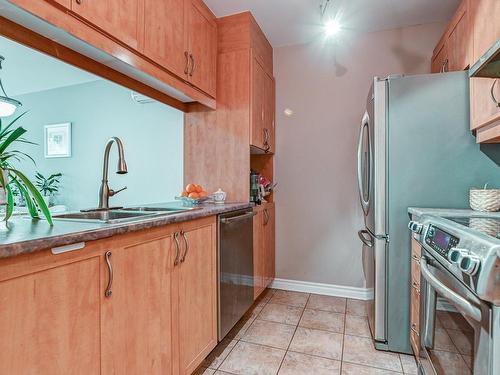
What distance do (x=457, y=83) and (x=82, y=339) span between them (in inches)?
90.7

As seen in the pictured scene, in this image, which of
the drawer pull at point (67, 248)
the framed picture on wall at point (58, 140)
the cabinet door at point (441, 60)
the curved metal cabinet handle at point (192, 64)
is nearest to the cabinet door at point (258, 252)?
the curved metal cabinet handle at point (192, 64)

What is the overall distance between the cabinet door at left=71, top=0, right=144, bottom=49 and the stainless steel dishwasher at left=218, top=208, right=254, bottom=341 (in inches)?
44.6

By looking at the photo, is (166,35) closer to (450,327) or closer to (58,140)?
(450,327)

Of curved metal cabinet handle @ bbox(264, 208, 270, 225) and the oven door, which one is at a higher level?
curved metal cabinet handle @ bbox(264, 208, 270, 225)

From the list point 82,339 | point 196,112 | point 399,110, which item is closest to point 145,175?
point 196,112

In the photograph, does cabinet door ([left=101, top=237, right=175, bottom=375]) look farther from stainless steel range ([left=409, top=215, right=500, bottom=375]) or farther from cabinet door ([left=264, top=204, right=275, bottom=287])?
cabinet door ([left=264, top=204, right=275, bottom=287])

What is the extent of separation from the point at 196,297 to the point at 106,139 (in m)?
2.25

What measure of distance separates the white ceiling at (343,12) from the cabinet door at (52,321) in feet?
7.34

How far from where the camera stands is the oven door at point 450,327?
2.83 ft

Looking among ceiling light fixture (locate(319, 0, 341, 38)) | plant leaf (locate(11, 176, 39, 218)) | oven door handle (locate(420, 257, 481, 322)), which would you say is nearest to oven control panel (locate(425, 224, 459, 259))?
oven door handle (locate(420, 257, 481, 322))

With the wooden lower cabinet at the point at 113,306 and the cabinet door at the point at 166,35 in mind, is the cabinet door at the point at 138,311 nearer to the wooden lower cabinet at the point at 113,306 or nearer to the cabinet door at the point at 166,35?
the wooden lower cabinet at the point at 113,306

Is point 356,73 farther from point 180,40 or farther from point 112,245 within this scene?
point 112,245

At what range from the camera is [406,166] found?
1819 millimetres

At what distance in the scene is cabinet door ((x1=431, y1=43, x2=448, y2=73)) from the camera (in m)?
2.16
